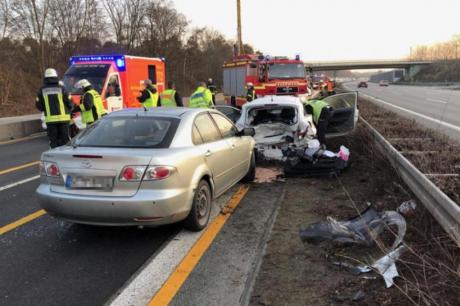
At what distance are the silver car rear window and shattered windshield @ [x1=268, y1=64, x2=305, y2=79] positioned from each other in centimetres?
1528

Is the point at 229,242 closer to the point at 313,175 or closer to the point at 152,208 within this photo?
the point at 152,208

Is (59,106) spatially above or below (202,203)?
above

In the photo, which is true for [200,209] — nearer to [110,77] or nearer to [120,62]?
[110,77]

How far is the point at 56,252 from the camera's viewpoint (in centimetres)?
475

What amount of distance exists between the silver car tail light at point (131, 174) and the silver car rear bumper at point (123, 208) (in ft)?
0.47

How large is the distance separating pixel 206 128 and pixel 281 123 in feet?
12.1

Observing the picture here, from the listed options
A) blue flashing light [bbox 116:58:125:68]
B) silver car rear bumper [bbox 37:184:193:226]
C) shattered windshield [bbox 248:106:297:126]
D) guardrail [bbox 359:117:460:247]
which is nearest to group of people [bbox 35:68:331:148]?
shattered windshield [bbox 248:106:297:126]

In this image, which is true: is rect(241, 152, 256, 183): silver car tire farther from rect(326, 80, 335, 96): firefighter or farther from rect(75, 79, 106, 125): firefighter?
rect(326, 80, 335, 96): firefighter

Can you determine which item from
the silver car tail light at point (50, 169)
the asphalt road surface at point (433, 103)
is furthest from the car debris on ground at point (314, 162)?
the silver car tail light at point (50, 169)

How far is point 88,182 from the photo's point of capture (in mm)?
4750

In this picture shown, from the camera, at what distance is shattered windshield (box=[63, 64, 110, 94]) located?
14438 mm

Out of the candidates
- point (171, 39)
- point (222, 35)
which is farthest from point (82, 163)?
point (222, 35)

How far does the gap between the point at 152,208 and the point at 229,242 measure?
3.05 ft

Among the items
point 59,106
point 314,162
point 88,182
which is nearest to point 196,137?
→ point 88,182
